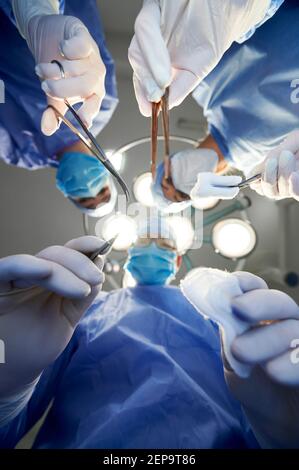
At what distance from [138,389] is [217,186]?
2.01ft

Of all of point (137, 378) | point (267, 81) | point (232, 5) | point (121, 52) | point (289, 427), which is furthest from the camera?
point (121, 52)

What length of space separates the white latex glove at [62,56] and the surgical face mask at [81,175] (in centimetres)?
Answer: 39

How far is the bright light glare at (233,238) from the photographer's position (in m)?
1.93

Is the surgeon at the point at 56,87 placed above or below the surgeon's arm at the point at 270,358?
above

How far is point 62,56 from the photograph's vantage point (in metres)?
0.94

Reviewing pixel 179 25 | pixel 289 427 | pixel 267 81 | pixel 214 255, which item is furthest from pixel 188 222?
pixel 289 427

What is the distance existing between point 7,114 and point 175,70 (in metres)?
0.84

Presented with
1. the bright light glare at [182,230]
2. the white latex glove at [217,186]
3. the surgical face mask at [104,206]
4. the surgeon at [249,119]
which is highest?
the surgeon at [249,119]

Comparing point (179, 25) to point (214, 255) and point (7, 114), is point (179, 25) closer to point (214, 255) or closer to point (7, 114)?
point (7, 114)

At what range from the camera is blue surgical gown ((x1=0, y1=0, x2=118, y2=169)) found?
4.51 ft

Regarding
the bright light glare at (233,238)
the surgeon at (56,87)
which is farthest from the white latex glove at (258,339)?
the bright light glare at (233,238)

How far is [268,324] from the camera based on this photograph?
25.2 inches

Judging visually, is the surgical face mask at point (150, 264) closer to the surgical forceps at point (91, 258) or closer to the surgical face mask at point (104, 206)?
the surgical face mask at point (104, 206)

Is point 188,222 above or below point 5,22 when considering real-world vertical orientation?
below
